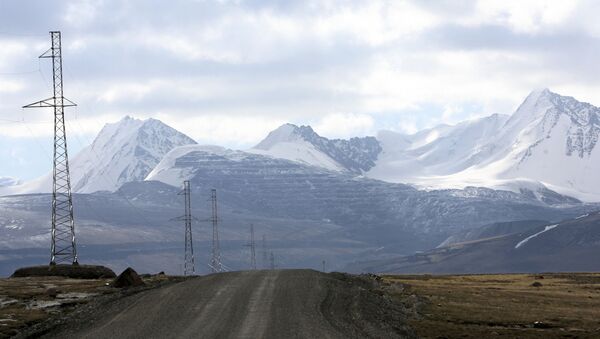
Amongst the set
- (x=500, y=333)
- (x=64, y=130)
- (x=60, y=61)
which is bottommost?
(x=500, y=333)

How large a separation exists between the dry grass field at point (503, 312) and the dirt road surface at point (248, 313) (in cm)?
203

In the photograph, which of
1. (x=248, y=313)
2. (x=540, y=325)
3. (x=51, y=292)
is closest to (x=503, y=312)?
(x=540, y=325)

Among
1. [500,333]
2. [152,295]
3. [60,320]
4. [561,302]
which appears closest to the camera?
[500,333]

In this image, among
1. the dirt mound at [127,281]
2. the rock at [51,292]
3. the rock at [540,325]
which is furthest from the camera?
the dirt mound at [127,281]

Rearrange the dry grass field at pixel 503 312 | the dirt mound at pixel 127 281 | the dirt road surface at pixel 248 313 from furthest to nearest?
the dirt mound at pixel 127 281 → the dry grass field at pixel 503 312 → the dirt road surface at pixel 248 313

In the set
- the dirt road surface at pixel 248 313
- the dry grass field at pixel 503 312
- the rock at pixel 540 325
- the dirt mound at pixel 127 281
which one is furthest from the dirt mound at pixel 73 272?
the rock at pixel 540 325

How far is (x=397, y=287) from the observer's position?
79.6m

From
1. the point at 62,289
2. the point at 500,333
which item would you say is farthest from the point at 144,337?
the point at 62,289

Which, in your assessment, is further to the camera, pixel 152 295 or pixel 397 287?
pixel 397 287

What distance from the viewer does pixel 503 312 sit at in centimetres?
6222

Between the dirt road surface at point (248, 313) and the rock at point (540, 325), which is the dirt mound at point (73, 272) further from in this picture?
the rock at point (540, 325)

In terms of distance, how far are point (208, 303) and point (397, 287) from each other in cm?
2310

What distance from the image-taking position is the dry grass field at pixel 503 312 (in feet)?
174

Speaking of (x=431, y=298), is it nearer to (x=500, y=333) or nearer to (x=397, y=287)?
(x=397, y=287)
